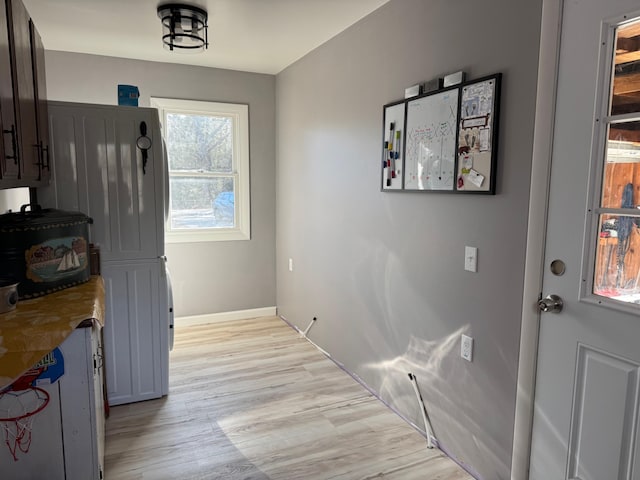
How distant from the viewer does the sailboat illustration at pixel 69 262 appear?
198 cm

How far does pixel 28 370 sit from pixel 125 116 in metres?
1.63

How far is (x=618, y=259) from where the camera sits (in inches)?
56.9

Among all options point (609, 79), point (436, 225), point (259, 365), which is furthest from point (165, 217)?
point (609, 79)

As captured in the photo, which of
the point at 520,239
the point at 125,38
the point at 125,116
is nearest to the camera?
the point at 520,239

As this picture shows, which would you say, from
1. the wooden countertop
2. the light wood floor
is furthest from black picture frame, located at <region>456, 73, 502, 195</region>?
the wooden countertop

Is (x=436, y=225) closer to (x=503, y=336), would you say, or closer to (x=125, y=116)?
(x=503, y=336)

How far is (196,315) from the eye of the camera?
427 centimetres

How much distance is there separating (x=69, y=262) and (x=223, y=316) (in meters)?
2.45

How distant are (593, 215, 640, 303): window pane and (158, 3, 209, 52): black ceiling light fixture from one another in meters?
2.50

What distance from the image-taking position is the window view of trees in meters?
4.05

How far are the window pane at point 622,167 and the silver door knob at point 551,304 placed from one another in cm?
38

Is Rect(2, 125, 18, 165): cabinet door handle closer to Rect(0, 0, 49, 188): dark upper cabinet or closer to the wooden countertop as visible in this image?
Rect(0, 0, 49, 188): dark upper cabinet

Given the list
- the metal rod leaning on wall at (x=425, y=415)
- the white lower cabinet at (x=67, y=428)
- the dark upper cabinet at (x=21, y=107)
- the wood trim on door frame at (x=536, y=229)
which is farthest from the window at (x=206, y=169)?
the wood trim on door frame at (x=536, y=229)

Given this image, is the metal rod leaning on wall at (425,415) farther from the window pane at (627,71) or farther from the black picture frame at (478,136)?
the window pane at (627,71)
